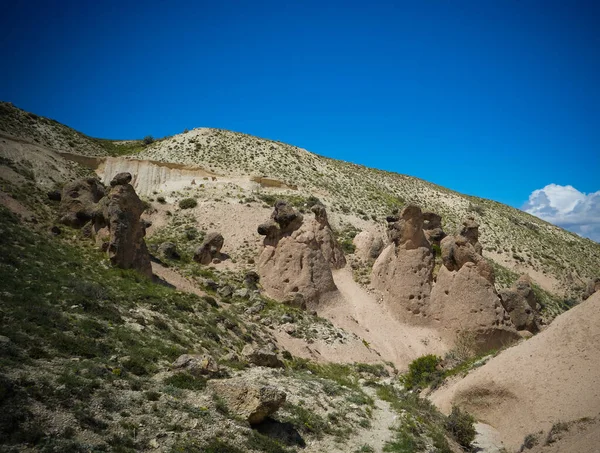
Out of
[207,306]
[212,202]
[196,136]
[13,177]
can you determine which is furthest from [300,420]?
[196,136]

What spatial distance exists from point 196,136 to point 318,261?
46.4 m

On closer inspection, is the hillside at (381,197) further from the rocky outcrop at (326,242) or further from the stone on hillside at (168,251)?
the stone on hillside at (168,251)

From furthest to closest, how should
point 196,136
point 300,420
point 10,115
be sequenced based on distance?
point 196,136 → point 10,115 → point 300,420

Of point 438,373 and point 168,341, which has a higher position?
point 438,373

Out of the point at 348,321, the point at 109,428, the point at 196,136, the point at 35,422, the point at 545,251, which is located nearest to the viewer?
the point at 35,422

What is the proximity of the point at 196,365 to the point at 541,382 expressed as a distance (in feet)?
46.3

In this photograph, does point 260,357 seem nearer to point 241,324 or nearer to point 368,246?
point 241,324

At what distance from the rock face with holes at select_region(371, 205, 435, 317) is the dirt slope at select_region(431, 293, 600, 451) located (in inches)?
491

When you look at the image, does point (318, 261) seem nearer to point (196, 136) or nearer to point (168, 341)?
point (168, 341)

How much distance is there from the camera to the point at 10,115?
55.8 metres

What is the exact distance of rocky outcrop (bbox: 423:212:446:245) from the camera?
37812 millimetres

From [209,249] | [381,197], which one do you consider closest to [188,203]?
[209,249]

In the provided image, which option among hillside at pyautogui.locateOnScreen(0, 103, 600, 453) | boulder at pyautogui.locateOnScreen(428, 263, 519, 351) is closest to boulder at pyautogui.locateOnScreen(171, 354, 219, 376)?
hillside at pyautogui.locateOnScreen(0, 103, 600, 453)

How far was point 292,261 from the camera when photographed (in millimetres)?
34031
